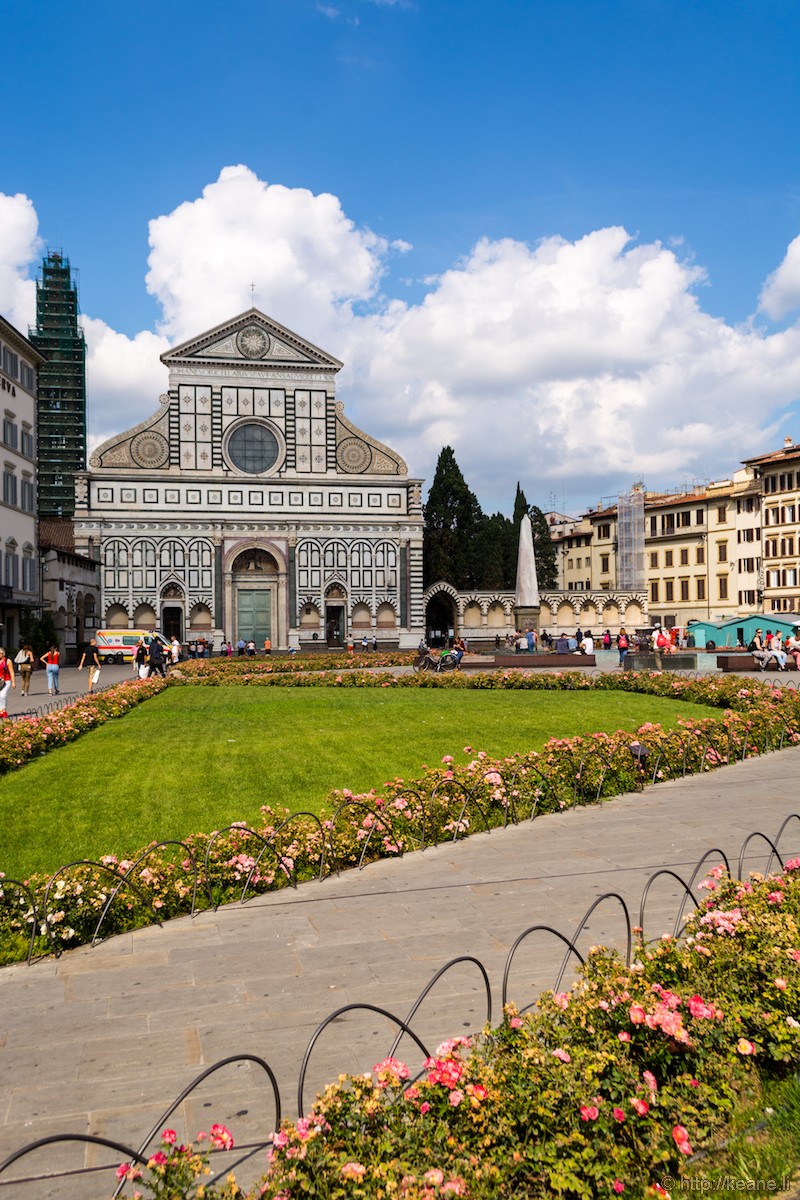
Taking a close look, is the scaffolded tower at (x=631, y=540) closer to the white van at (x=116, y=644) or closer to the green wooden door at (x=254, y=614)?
the green wooden door at (x=254, y=614)

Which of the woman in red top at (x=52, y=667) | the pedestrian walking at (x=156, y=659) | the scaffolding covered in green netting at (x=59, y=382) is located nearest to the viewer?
the woman in red top at (x=52, y=667)

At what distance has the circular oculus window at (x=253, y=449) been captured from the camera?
56562mm

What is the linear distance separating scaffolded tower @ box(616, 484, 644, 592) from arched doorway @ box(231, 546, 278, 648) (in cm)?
2891

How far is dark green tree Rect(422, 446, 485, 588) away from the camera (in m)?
68.8

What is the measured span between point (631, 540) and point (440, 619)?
54.6ft

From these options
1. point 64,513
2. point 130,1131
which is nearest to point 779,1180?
point 130,1131

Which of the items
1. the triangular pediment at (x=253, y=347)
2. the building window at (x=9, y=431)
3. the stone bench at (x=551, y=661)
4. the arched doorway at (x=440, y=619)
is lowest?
the stone bench at (x=551, y=661)

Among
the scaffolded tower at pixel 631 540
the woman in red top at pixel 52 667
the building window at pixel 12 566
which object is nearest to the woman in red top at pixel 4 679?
the woman in red top at pixel 52 667

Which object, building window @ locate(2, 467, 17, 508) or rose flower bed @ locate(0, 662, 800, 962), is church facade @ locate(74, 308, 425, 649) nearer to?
building window @ locate(2, 467, 17, 508)

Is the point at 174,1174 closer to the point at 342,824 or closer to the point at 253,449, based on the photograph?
the point at 342,824

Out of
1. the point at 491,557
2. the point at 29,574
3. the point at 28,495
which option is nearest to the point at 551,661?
the point at 29,574

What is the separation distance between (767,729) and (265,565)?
43672mm

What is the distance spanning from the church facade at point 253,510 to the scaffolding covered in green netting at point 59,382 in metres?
43.1

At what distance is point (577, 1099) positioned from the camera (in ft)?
13.3
